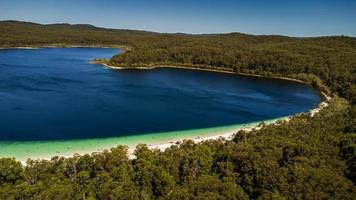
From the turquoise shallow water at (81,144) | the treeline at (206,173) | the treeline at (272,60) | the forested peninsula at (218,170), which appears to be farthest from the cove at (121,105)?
the treeline at (206,173)

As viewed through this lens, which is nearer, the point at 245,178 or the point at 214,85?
the point at 245,178

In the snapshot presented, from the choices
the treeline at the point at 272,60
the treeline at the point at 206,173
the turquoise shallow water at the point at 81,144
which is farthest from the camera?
the treeline at the point at 272,60

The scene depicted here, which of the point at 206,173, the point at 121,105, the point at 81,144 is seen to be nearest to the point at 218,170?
the point at 206,173

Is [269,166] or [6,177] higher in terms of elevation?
[269,166]

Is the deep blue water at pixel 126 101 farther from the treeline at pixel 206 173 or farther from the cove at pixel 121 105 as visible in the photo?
the treeline at pixel 206 173

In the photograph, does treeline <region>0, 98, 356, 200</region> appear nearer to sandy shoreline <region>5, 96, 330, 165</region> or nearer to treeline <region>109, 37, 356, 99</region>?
sandy shoreline <region>5, 96, 330, 165</region>

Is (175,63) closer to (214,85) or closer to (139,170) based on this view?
(214,85)

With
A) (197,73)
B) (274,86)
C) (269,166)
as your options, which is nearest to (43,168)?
(269,166)
